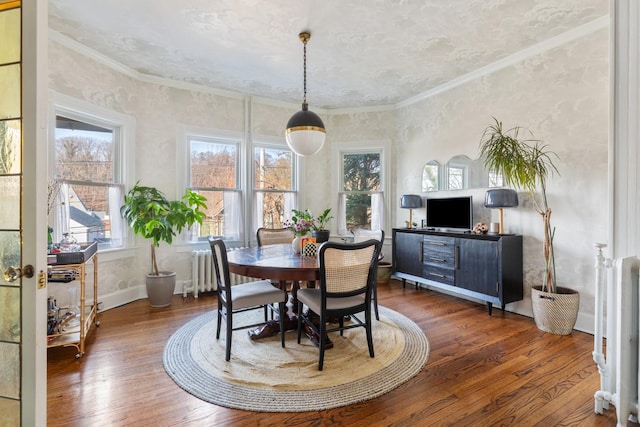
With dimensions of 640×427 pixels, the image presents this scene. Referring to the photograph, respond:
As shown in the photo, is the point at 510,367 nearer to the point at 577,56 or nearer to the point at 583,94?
the point at 583,94

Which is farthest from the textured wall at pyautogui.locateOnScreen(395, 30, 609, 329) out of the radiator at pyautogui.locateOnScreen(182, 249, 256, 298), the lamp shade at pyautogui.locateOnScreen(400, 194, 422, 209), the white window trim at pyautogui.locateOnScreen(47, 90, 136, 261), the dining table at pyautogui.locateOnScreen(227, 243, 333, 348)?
the white window trim at pyautogui.locateOnScreen(47, 90, 136, 261)

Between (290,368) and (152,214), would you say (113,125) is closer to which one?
(152,214)

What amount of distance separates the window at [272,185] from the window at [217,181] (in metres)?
0.31

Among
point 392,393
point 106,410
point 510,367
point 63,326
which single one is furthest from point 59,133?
point 510,367

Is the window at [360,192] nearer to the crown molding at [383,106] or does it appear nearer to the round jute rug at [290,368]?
the crown molding at [383,106]

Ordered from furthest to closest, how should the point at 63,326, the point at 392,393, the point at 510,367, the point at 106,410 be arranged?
the point at 63,326, the point at 510,367, the point at 392,393, the point at 106,410

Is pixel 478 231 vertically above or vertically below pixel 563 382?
above

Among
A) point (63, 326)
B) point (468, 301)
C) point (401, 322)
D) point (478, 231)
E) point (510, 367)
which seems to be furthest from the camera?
point (468, 301)

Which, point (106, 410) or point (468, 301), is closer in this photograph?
point (106, 410)

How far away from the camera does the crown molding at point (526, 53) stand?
9.36 ft

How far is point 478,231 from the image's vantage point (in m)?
3.64

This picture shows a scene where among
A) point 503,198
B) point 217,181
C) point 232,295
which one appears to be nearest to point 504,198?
point 503,198

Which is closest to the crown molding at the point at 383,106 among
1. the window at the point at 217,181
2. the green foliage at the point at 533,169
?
the window at the point at 217,181

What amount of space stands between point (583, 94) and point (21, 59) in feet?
13.9
